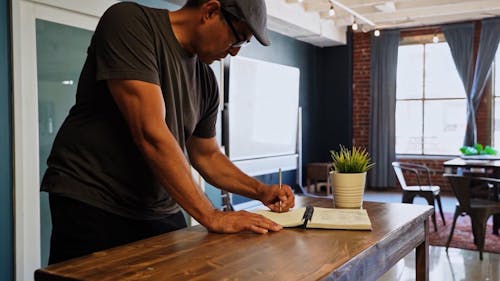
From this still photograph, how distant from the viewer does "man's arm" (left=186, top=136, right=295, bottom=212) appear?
5.21ft

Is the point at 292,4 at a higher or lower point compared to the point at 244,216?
higher

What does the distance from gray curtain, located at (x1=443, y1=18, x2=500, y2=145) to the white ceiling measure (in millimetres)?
176

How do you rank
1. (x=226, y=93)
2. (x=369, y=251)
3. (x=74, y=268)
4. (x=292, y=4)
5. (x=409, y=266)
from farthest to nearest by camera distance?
(x=292, y=4)
(x=226, y=93)
(x=409, y=266)
(x=369, y=251)
(x=74, y=268)

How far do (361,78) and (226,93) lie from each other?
366cm

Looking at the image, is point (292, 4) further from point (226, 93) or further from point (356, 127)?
point (356, 127)

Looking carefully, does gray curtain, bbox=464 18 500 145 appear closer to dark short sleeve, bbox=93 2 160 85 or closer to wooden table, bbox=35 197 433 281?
wooden table, bbox=35 197 433 281

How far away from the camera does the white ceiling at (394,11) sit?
651 centimetres

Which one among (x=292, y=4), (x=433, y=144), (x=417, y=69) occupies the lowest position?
(x=433, y=144)

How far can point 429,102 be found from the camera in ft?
26.8

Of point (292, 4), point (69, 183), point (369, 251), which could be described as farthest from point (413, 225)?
point (292, 4)

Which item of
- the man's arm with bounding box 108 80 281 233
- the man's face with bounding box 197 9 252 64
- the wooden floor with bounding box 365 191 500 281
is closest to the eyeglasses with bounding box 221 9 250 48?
the man's face with bounding box 197 9 252 64

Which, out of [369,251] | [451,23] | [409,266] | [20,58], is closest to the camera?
[369,251]

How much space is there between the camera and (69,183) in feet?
4.17

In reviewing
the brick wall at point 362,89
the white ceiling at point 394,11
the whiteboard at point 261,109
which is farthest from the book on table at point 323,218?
the brick wall at point 362,89
